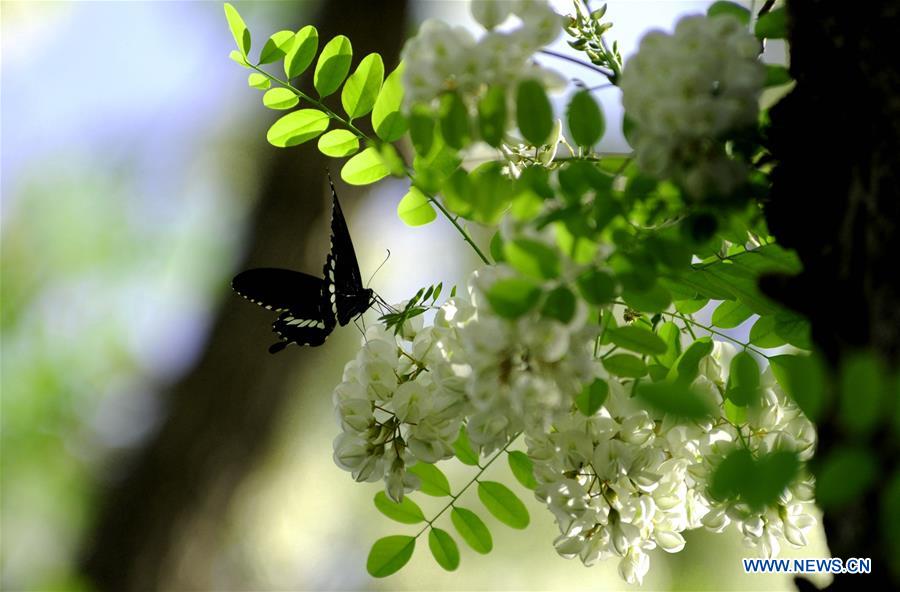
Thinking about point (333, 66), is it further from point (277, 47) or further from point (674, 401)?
point (674, 401)

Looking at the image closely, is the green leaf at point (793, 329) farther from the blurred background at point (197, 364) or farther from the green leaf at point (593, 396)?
the blurred background at point (197, 364)

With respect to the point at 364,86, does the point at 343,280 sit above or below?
below

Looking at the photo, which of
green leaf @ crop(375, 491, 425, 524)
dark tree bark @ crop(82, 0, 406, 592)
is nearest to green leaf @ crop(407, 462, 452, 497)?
green leaf @ crop(375, 491, 425, 524)

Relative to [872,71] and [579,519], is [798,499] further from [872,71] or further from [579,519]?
[872,71]

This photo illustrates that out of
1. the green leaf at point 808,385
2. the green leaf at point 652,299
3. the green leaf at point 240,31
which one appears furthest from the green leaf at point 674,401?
the green leaf at point 240,31

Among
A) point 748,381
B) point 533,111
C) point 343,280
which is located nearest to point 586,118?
point 533,111

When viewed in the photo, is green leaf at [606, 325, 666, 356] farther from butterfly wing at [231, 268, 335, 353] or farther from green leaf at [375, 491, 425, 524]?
butterfly wing at [231, 268, 335, 353]
